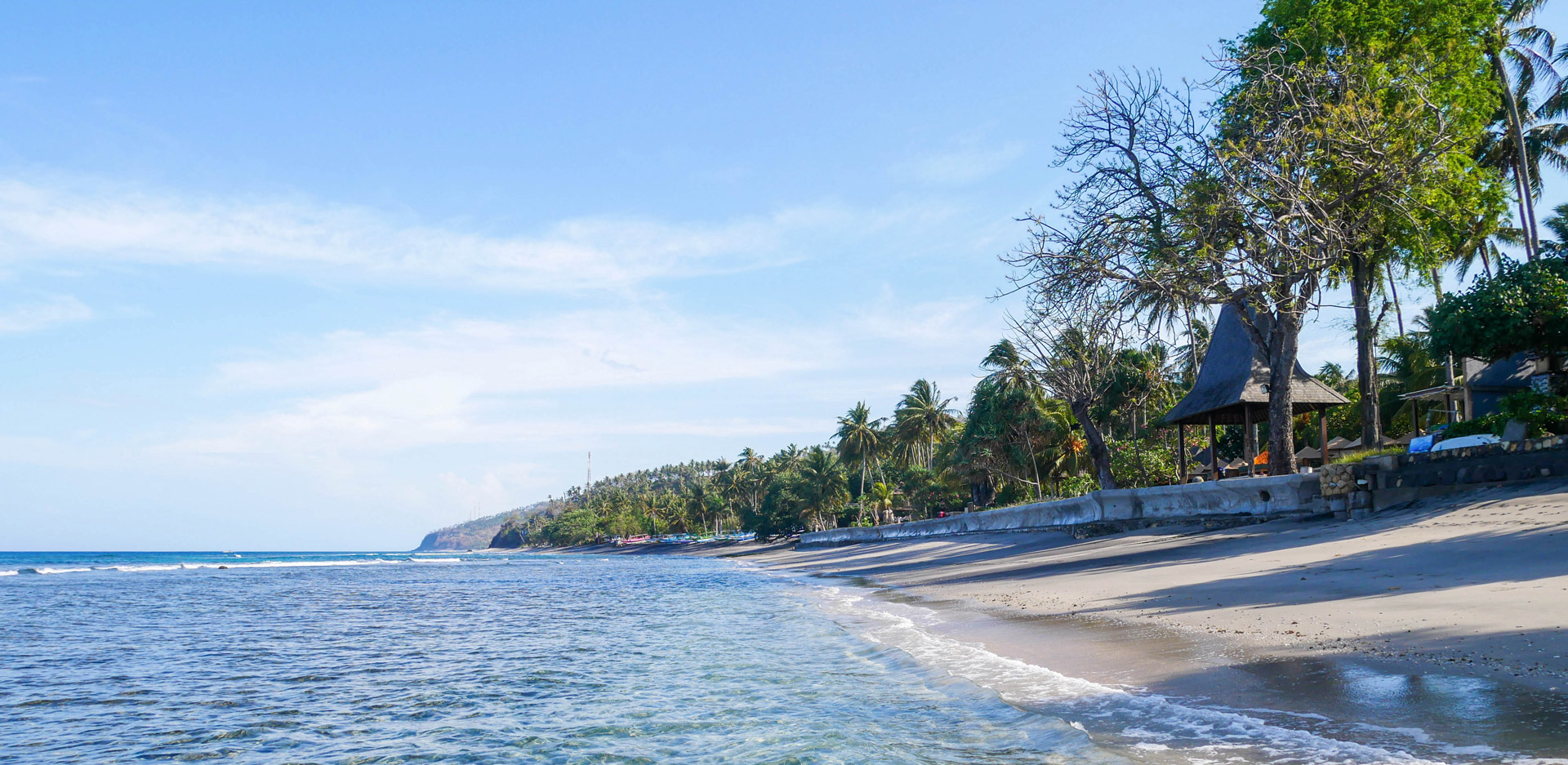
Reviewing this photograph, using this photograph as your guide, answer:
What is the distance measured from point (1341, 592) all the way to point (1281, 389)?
10301 millimetres

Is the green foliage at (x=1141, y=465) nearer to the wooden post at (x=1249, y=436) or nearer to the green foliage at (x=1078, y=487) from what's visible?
the green foliage at (x=1078, y=487)

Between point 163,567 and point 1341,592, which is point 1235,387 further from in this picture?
point 163,567

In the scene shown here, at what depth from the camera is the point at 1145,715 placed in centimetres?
612

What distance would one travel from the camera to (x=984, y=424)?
5328 centimetres

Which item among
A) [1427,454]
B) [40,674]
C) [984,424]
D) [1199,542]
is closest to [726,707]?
[40,674]

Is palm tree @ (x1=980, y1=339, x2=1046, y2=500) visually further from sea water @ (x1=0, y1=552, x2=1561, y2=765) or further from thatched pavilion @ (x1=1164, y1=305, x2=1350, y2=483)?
sea water @ (x1=0, y1=552, x2=1561, y2=765)

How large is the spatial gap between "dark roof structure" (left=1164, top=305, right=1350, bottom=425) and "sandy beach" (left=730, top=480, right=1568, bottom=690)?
10.7 metres

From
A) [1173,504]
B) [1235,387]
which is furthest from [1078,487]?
[1173,504]

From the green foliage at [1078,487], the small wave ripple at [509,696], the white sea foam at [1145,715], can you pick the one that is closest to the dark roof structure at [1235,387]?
the green foliage at [1078,487]

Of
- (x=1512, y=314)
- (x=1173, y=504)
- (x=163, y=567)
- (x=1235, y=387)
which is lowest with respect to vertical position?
(x=163, y=567)

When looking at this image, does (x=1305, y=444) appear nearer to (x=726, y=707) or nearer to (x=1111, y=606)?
(x=1111, y=606)

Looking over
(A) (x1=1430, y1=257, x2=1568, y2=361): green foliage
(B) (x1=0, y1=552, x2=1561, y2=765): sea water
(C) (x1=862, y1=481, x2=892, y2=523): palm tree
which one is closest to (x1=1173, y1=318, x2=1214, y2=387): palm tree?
(A) (x1=1430, y1=257, x2=1568, y2=361): green foliage

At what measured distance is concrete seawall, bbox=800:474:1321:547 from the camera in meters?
17.1

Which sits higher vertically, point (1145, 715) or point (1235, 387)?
point (1235, 387)
